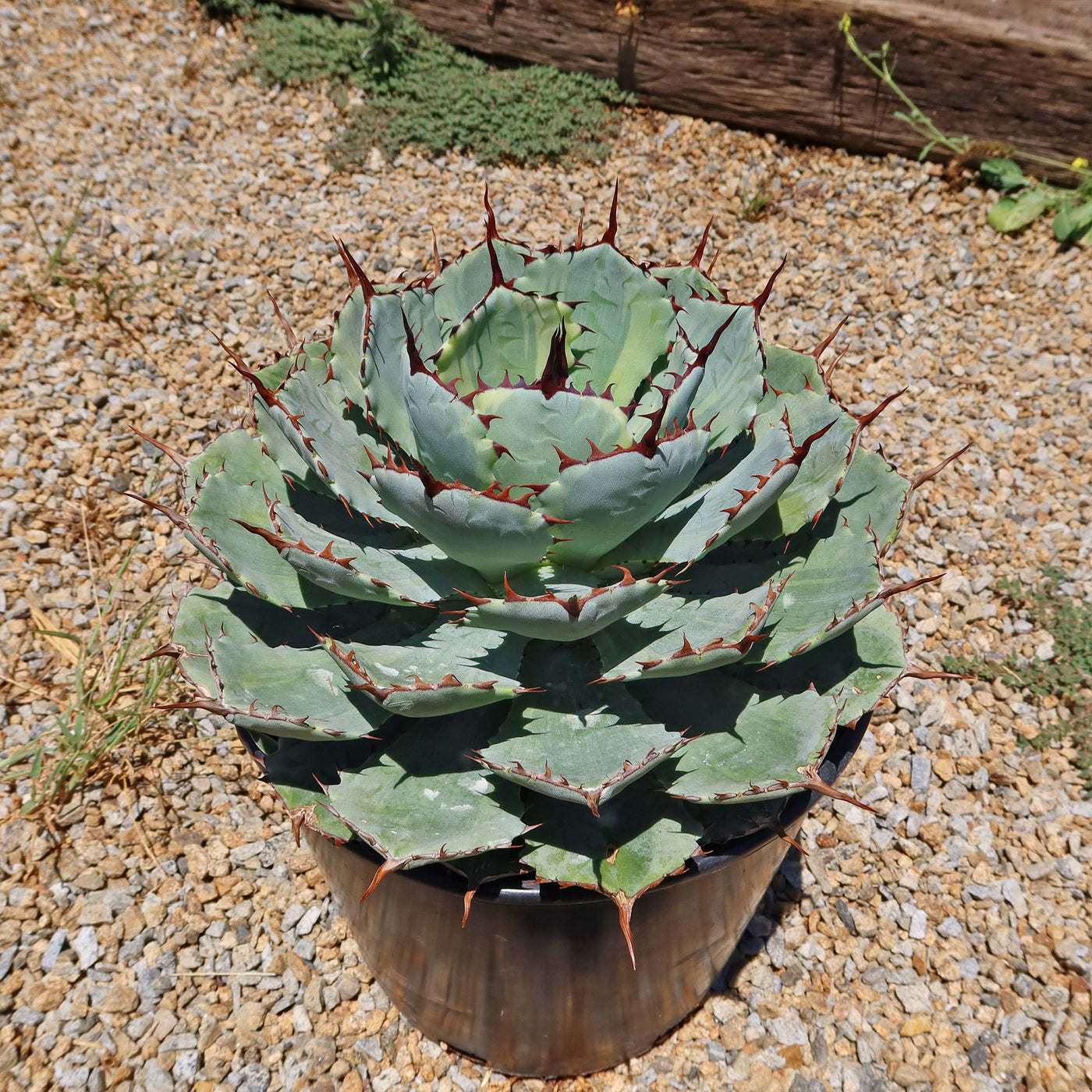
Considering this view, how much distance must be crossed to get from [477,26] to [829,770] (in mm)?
3623

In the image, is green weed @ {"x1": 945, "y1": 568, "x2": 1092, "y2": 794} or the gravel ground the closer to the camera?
the gravel ground

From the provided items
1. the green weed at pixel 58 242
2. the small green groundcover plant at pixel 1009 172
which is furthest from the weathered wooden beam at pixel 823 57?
the green weed at pixel 58 242

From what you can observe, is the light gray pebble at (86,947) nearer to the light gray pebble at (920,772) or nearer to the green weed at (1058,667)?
the light gray pebble at (920,772)

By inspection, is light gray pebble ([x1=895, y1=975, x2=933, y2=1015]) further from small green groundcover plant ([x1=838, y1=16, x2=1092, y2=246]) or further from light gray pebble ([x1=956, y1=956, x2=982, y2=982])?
small green groundcover plant ([x1=838, y1=16, x2=1092, y2=246])

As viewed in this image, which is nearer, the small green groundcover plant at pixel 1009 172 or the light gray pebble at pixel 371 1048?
the light gray pebble at pixel 371 1048

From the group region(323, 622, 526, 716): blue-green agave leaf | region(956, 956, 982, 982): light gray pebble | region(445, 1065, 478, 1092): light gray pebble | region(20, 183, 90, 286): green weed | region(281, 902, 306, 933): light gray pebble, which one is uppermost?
region(323, 622, 526, 716): blue-green agave leaf

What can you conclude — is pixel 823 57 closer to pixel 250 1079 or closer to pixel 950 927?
pixel 950 927

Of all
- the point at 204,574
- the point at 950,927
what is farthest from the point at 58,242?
the point at 950,927

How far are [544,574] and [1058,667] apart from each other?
74.1 inches

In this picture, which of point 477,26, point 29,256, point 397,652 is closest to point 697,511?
point 397,652

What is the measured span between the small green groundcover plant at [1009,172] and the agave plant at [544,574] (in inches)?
102

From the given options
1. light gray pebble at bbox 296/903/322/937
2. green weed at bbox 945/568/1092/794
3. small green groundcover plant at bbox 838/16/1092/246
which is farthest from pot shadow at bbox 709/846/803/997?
small green groundcover plant at bbox 838/16/1092/246

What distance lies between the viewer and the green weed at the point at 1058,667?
244cm

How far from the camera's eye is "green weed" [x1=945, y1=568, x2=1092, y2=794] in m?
2.44
